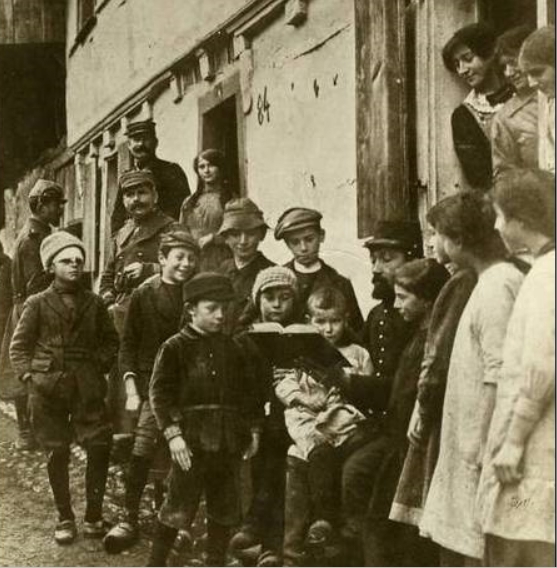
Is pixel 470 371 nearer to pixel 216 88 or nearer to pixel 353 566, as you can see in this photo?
pixel 353 566

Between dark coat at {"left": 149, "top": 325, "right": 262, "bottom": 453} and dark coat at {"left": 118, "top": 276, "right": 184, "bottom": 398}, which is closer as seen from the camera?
dark coat at {"left": 149, "top": 325, "right": 262, "bottom": 453}

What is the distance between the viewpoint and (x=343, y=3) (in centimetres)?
365

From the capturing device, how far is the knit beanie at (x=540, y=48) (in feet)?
10.3

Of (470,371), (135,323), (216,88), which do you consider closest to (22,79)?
(216,88)

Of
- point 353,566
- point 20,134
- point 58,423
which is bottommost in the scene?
point 353,566

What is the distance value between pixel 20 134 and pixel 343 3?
1.35 metres

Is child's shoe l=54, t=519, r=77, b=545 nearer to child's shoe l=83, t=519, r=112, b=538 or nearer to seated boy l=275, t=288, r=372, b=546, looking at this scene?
child's shoe l=83, t=519, r=112, b=538

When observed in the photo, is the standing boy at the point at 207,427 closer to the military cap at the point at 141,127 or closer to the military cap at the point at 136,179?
the military cap at the point at 136,179

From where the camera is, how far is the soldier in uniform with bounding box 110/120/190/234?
4039 mm

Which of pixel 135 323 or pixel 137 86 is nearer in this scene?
pixel 135 323

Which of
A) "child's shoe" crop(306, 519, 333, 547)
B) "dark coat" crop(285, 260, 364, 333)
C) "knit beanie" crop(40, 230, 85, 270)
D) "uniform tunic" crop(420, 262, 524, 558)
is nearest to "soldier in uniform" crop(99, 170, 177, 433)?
"knit beanie" crop(40, 230, 85, 270)

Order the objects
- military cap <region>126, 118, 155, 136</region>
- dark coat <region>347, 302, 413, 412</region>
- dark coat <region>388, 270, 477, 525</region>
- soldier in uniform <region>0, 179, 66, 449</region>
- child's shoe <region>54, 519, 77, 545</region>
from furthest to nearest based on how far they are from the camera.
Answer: military cap <region>126, 118, 155, 136</region> < soldier in uniform <region>0, 179, 66, 449</region> < child's shoe <region>54, 519, 77, 545</region> < dark coat <region>347, 302, 413, 412</region> < dark coat <region>388, 270, 477, 525</region>

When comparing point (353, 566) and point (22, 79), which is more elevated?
point (22, 79)

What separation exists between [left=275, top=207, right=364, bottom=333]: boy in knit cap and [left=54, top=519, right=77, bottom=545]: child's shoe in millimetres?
1072
